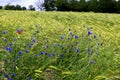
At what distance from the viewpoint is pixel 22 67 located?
400 centimetres

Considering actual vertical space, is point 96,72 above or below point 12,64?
below

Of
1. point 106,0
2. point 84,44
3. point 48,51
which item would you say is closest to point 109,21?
point 84,44

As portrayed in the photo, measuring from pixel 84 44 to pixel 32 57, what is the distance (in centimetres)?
123

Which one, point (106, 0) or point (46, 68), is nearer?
point (46, 68)

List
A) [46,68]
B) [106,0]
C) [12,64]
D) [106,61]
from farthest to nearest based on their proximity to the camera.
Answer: [106,0], [106,61], [46,68], [12,64]

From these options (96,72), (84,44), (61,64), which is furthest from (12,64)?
(84,44)

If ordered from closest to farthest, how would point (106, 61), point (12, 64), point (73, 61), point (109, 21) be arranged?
point (12, 64), point (73, 61), point (106, 61), point (109, 21)

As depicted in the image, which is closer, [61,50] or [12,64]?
[12,64]

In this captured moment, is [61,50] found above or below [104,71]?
above

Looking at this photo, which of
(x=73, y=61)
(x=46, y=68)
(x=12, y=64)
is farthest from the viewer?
(x=73, y=61)

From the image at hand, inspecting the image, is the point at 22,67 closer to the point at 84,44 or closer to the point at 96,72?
the point at 96,72

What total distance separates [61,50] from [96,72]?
605 millimetres

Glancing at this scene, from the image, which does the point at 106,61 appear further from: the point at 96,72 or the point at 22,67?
the point at 22,67

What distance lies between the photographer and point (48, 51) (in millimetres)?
4461
